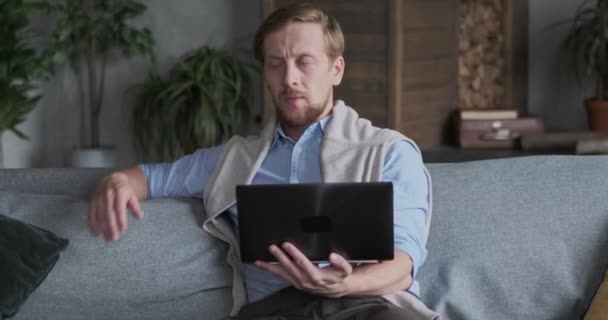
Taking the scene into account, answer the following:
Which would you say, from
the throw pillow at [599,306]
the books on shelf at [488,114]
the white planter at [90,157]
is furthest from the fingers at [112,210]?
the white planter at [90,157]

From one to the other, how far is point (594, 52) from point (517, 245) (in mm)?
2415

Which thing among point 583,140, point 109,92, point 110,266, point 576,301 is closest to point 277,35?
point 110,266

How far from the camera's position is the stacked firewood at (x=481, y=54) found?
4938 millimetres

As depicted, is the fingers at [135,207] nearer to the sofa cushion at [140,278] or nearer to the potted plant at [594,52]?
the sofa cushion at [140,278]

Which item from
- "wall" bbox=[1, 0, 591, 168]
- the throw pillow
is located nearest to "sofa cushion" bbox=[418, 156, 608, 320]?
the throw pillow

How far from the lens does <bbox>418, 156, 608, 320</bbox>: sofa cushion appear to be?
2.41 m

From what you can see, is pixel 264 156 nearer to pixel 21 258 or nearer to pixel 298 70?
pixel 298 70

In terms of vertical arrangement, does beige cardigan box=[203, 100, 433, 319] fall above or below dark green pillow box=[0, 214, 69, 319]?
above

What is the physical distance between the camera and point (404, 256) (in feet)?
7.03

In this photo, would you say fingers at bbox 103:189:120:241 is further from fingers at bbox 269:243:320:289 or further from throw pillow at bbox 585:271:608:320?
throw pillow at bbox 585:271:608:320

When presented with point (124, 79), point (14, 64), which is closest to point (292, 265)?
point (14, 64)

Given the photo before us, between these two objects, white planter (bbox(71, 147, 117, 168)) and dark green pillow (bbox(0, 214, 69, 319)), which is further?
white planter (bbox(71, 147, 117, 168))

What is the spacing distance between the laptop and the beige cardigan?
26 cm

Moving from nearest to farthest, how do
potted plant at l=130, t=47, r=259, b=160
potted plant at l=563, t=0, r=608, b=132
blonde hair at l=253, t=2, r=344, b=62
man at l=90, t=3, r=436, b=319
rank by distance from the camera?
man at l=90, t=3, r=436, b=319, blonde hair at l=253, t=2, r=344, b=62, potted plant at l=563, t=0, r=608, b=132, potted plant at l=130, t=47, r=259, b=160
